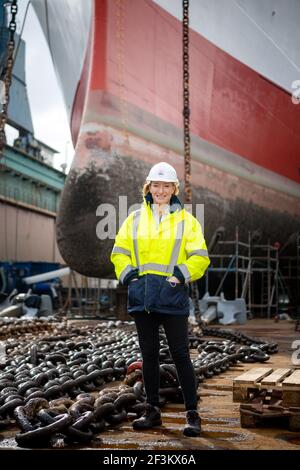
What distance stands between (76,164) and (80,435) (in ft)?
21.6

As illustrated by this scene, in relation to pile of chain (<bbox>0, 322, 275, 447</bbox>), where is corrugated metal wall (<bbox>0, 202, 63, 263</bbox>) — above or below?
above

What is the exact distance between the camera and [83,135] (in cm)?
900

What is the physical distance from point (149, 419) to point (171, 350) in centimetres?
34

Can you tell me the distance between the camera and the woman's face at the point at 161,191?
2.93 metres

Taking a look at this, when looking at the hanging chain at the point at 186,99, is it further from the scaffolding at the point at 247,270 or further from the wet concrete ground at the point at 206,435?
the scaffolding at the point at 247,270

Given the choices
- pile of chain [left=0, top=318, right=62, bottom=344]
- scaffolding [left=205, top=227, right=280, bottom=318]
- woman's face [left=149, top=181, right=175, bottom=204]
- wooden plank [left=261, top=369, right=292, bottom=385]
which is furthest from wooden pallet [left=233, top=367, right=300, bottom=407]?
scaffolding [left=205, top=227, right=280, bottom=318]

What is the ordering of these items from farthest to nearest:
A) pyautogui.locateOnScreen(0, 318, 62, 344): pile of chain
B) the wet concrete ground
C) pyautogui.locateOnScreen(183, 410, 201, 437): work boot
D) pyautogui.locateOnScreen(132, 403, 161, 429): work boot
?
1. pyautogui.locateOnScreen(0, 318, 62, 344): pile of chain
2. pyautogui.locateOnScreen(132, 403, 161, 429): work boot
3. pyautogui.locateOnScreen(183, 410, 201, 437): work boot
4. the wet concrete ground

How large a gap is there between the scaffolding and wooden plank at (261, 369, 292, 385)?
276 inches

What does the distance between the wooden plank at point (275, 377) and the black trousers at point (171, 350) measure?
18.0 inches

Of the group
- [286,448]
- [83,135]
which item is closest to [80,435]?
[286,448]

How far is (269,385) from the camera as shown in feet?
10.1

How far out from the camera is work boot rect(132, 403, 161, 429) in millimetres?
2764

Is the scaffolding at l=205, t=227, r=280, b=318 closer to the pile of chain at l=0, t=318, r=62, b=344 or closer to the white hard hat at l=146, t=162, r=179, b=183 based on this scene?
the pile of chain at l=0, t=318, r=62, b=344

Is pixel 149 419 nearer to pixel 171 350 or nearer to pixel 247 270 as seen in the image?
pixel 171 350
